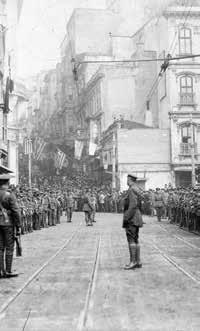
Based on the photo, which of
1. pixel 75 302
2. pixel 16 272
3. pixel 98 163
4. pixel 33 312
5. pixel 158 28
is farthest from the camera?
pixel 98 163

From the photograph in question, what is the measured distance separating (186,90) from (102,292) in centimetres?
3987

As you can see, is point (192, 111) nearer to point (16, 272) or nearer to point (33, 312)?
point (16, 272)

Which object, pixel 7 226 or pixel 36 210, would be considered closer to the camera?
pixel 7 226

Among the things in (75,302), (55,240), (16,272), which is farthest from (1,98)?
(75,302)

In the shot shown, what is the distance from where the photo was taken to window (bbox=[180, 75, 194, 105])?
45719 millimetres

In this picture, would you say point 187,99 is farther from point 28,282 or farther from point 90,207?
point 28,282

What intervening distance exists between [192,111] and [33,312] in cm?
4026

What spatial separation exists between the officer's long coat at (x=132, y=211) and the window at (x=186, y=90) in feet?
119

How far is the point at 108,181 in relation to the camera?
49.8m

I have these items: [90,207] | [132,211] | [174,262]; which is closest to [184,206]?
[90,207]

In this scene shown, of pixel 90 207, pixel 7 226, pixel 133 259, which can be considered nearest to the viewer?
pixel 7 226

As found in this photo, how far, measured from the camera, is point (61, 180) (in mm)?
55344

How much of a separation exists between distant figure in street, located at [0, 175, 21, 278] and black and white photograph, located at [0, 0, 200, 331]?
2 centimetres

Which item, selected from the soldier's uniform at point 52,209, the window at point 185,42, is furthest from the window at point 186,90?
the soldier's uniform at point 52,209
